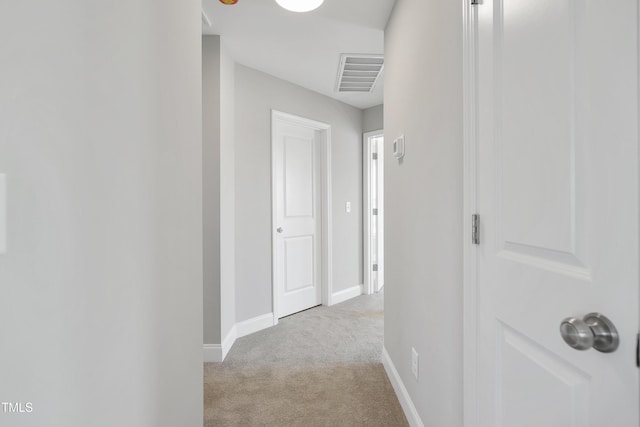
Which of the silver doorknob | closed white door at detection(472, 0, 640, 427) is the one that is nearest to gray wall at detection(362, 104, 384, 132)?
closed white door at detection(472, 0, 640, 427)

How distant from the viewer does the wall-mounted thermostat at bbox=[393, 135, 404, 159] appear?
1.96m

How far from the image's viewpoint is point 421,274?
5.38ft

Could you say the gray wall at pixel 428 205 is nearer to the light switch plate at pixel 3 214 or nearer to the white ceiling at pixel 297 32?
the white ceiling at pixel 297 32

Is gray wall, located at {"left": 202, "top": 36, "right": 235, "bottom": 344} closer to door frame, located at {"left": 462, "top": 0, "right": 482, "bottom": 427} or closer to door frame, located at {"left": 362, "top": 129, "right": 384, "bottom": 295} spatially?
door frame, located at {"left": 462, "top": 0, "right": 482, "bottom": 427}

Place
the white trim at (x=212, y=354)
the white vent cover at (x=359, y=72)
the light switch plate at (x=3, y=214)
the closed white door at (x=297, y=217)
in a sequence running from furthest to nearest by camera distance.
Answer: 1. the closed white door at (x=297, y=217)
2. the white vent cover at (x=359, y=72)
3. the white trim at (x=212, y=354)
4. the light switch plate at (x=3, y=214)

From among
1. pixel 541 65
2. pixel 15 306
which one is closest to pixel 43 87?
pixel 15 306

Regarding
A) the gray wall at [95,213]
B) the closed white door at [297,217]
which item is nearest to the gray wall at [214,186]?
the closed white door at [297,217]

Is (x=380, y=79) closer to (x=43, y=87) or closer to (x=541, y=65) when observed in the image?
(x=541, y=65)

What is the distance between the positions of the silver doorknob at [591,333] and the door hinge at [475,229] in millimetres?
424

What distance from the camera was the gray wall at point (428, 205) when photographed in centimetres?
125

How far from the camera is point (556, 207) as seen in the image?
713 mm

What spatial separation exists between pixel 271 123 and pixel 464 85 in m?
2.39

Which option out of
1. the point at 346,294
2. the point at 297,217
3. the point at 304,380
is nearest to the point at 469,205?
the point at 304,380

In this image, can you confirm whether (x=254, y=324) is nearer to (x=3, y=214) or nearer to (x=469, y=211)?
(x=469, y=211)
